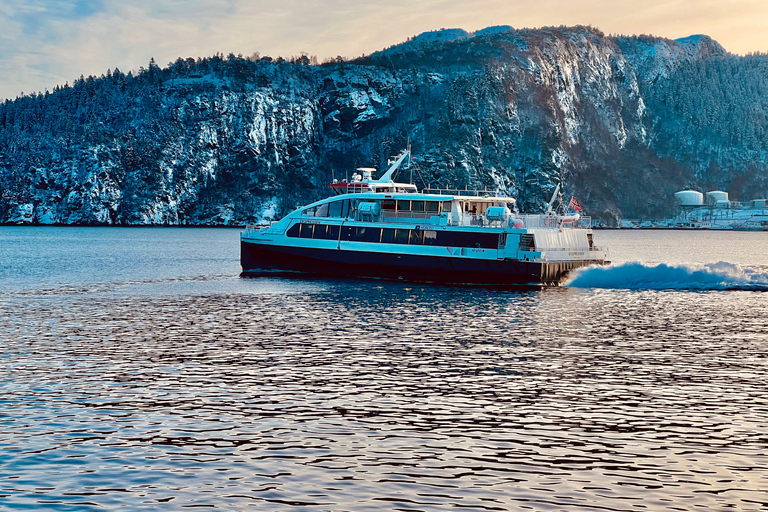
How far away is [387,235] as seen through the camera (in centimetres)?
5791

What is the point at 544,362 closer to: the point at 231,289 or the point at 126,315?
the point at 126,315

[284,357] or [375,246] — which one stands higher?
[375,246]

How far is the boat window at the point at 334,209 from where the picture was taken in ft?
199

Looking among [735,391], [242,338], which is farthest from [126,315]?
[735,391]

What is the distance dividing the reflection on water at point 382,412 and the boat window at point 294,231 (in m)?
22.9

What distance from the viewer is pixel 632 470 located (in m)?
15.7

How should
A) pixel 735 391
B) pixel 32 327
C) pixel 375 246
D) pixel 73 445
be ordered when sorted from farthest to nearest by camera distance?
pixel 375 246
pixel 32 327
pixel 735 391
pixel 73 445

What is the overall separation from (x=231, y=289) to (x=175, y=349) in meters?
24.8

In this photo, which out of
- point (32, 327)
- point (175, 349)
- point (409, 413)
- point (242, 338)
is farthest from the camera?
point (32, 327)

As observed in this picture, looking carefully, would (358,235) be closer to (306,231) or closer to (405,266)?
(405,266)

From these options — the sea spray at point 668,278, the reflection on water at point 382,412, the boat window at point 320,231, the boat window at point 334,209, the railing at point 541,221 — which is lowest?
the reflection on water at point 382,412

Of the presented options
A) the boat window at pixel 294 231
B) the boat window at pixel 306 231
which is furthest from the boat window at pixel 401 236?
the boat window at pixel 294 231

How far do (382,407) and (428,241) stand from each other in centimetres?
3637

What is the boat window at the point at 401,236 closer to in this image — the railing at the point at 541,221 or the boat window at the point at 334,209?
the boat window at the point at 334,209
